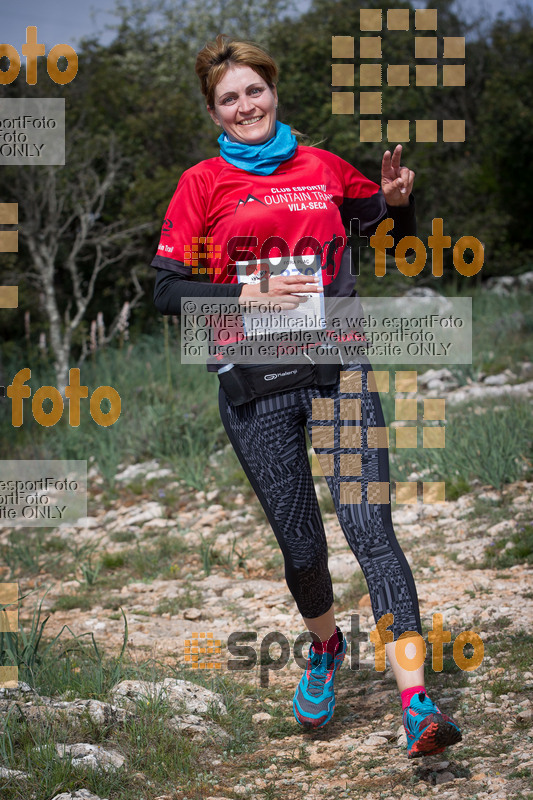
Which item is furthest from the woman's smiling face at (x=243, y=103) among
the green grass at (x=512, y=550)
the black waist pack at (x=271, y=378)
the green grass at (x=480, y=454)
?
the green grass at (x=480, y=454)

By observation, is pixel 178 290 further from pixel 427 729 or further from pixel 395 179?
pixel 427 729

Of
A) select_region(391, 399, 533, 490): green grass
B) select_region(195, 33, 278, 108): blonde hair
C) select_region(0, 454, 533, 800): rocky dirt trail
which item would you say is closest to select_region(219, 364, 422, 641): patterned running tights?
select_region(0, 454, 533, 800): rocky dirt trail

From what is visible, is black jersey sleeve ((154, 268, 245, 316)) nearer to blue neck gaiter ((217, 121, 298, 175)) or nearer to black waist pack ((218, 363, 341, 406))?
black waist pack ((218, 363, 341, 406))

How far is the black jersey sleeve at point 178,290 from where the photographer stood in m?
2.31

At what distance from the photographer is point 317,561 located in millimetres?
2572

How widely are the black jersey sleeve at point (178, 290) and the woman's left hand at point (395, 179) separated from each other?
0.62 m

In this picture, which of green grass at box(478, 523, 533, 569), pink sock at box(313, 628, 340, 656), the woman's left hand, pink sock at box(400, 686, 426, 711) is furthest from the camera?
green grass at box(478, 523, 533, 569)

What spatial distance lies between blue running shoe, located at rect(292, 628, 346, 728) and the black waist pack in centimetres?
88

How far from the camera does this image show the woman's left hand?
2.56 metres

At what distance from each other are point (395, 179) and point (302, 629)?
1953mm

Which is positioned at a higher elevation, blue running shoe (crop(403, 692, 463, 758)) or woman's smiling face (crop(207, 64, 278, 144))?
woman's smiling face (crop(207, 64, 278, 144))

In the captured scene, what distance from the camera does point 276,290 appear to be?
89.6 inches

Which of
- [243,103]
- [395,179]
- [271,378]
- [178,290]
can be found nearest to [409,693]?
[271,378]

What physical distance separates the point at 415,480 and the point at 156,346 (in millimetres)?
4374
